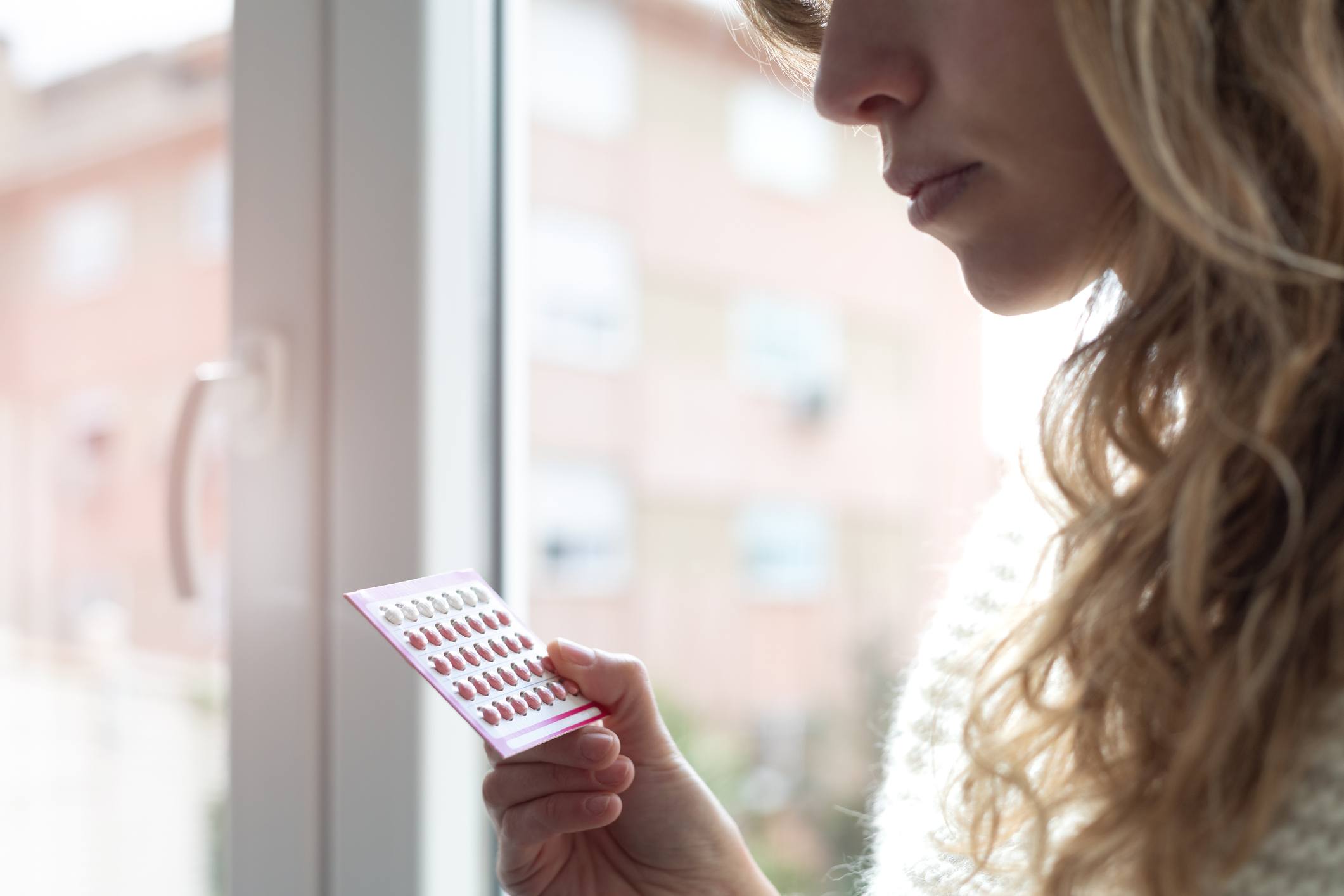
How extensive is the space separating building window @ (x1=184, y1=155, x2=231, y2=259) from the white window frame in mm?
96

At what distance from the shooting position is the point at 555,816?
1.73 ft

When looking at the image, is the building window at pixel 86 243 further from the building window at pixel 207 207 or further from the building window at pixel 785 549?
the building window at pixel 785 549

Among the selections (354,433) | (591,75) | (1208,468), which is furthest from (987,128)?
(591,75)

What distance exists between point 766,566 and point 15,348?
6463 mm

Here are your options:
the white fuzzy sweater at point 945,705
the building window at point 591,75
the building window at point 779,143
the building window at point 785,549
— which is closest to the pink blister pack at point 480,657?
the white fuzzy sweater at point 945,705

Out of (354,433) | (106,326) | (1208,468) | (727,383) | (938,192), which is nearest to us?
(1208,468)

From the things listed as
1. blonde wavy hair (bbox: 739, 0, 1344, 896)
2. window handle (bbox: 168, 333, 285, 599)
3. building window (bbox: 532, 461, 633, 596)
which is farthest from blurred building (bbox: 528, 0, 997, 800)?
blonde wavy hair (bbox: 739, 0, 1344, 896)

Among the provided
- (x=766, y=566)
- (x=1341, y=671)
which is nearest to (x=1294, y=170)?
(x=1341, y=671)

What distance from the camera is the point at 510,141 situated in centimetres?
79

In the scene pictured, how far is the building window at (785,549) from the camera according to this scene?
707cm

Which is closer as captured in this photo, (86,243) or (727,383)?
(86,243)

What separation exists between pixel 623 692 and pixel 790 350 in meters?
6.88

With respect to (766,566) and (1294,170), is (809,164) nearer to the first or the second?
(766,566)

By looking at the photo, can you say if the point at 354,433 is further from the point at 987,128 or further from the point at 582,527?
the point at 582,527
